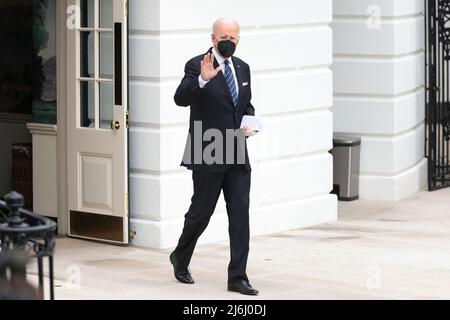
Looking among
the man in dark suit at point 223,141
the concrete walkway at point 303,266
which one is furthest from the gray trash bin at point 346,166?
the man in dark suit at point 223,141

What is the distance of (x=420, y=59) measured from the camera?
49.9ft

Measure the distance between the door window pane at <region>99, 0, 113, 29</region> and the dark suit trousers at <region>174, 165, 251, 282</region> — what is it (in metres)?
2.47

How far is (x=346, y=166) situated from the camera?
562 inches

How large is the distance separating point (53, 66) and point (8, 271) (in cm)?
587

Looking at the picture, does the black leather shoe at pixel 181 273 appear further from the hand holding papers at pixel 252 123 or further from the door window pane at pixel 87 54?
the door window pane at pixel 87 54

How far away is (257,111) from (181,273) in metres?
2.89

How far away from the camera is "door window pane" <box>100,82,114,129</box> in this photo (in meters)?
11.2

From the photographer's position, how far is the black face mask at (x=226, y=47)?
891 centimetres

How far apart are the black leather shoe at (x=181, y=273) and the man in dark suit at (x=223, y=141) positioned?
1.38ft

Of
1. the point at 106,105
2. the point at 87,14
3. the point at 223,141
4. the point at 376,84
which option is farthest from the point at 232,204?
the point at 376,84

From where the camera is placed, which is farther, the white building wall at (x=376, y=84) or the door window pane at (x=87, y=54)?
the white building wall at (x=376, y=84)

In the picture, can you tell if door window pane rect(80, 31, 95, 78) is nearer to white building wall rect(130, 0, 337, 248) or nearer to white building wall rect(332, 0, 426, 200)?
white building wall rect(130, 0, 337, 248)

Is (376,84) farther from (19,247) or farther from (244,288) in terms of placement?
(19,247)

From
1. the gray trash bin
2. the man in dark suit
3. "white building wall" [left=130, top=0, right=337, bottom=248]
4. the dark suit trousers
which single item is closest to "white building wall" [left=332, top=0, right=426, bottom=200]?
the gray trash bin
